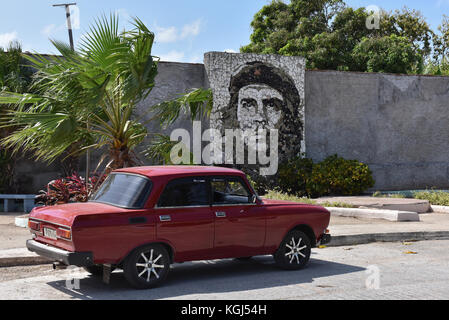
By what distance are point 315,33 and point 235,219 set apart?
2762 cm

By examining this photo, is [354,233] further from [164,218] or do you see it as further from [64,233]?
[64,233]

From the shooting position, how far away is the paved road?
22.8 feet

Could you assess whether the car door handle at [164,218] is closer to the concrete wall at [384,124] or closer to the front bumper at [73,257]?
the front bumper at [73,257]

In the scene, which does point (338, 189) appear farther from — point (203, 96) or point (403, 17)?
point (403, 17)

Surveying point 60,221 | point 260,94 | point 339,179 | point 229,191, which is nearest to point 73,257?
point 60,221

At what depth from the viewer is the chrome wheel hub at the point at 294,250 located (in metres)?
8.53

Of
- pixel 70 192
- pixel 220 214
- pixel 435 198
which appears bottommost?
pixel 435 198

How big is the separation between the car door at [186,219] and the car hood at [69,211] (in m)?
0.58

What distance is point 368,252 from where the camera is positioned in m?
10.3

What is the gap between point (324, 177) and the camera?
17922 mm

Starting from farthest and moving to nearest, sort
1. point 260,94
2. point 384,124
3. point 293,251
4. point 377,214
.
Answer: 1. point 384,124
2. point 260,94
3. point 377,214
4. point 293,251

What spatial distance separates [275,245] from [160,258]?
1852 mm

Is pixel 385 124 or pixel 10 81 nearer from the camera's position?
pixel 10 81
